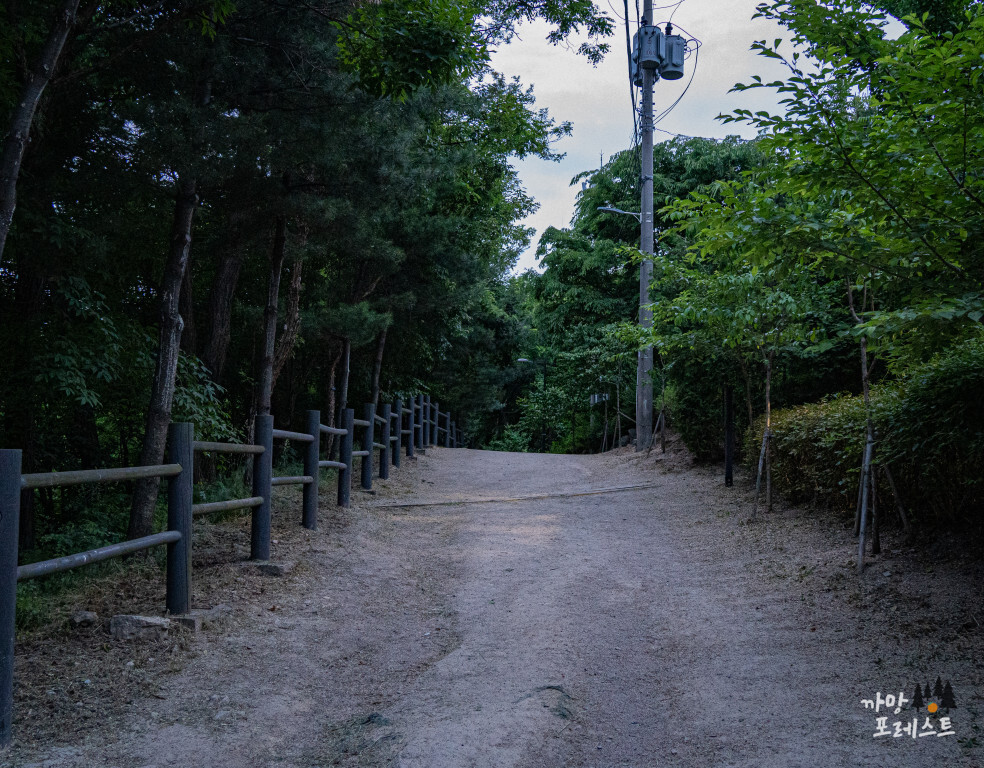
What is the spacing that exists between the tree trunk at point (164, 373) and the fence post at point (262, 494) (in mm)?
762

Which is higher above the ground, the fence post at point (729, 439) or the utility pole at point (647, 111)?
the utility pole at point (647, 111)

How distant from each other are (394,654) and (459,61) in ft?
Result: 14.8

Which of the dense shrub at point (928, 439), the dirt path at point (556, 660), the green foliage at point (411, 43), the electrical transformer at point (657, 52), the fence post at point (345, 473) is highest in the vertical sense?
the electrical transformer at point (657, 52)

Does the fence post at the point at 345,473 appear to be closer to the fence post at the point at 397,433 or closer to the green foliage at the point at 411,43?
the green foliage at the point at 411,43

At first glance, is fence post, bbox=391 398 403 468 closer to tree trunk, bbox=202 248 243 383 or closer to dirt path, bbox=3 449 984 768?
tree trunk, bbox=202 248 243 383

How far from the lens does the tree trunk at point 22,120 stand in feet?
15.9

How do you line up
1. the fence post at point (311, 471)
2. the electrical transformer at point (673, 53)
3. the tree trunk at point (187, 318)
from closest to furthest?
the fence post at point (311, 471)
the tree trunk at point (187, 318)
the electrical transformer at point (673, 53)

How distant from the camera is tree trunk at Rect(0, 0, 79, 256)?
4.84 m

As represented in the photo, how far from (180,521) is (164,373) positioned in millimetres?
2013

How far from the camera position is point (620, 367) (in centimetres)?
2114

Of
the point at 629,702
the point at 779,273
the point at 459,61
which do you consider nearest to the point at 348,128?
the point at 459,61

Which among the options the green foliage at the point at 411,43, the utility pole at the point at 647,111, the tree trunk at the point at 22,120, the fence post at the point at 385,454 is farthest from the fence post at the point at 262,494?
the utility pole at the point at 647,111

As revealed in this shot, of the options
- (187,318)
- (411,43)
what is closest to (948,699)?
(411,43)

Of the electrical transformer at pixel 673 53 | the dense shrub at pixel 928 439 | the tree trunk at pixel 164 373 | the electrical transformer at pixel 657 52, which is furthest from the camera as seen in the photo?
the electrical transformer at pixel 673 53
